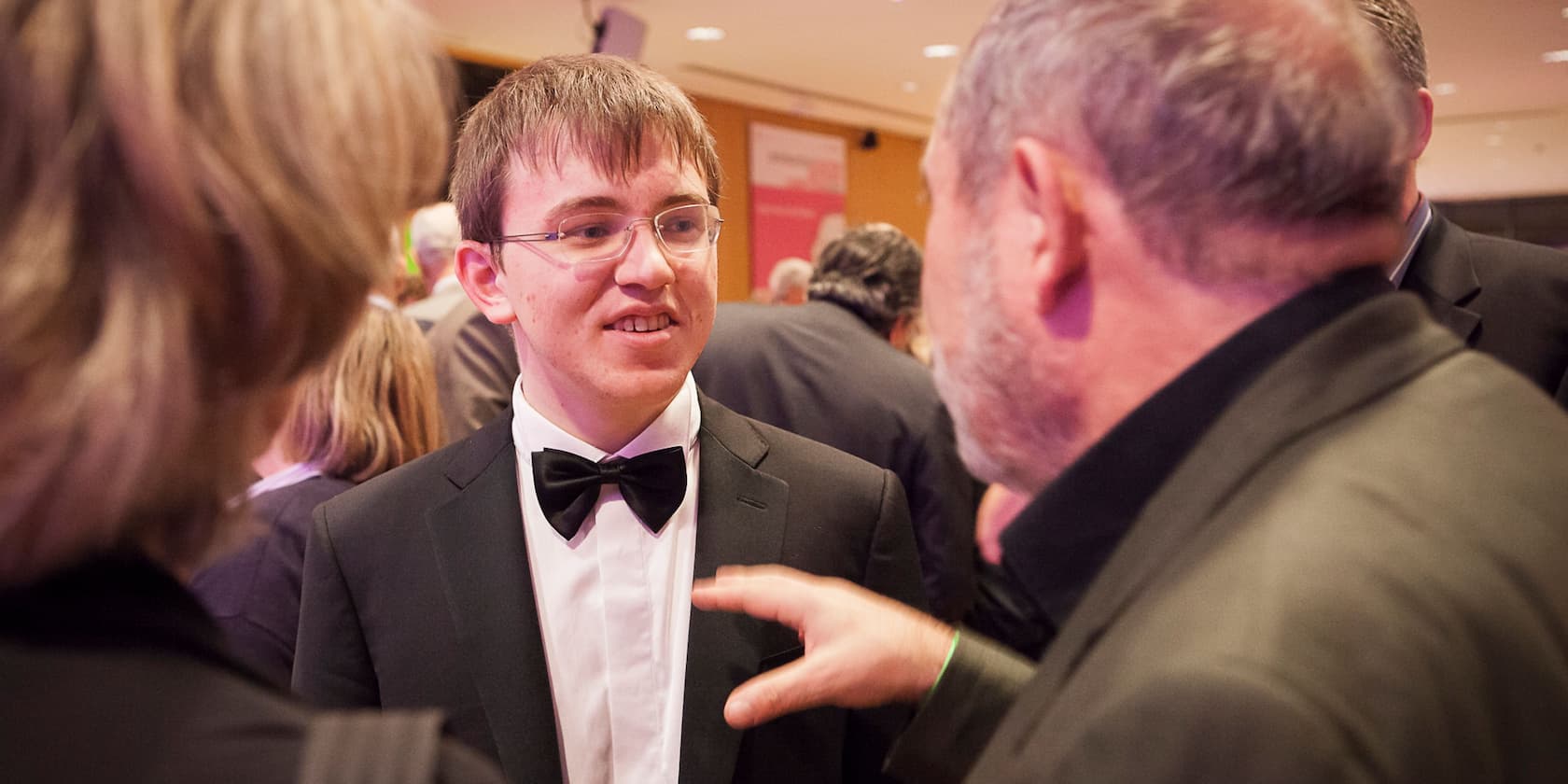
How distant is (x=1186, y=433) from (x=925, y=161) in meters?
0.40

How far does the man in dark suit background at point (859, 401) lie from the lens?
3162 millimetres

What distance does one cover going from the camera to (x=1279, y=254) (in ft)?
2.84

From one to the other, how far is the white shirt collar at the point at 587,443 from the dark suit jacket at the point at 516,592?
0.02 meters

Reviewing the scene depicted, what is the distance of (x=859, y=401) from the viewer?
3180mm

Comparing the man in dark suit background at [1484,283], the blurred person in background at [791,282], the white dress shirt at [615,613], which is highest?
the man in dark suit background at [1484,283]

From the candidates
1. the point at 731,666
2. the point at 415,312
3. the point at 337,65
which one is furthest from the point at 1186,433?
the point at 415,312

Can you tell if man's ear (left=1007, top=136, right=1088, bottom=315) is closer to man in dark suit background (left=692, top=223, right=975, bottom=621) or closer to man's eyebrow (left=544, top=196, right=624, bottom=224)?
man's eyebrow (left=544, top=196, right=624, bottom=224)

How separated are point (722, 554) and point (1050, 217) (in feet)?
2.40

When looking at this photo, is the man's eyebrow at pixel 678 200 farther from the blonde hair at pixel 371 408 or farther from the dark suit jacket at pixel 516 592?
the blonde hair at pixel 371 408

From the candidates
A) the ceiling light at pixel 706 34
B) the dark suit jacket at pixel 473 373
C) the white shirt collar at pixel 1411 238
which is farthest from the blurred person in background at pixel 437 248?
the ceiling light at pixel 706 34

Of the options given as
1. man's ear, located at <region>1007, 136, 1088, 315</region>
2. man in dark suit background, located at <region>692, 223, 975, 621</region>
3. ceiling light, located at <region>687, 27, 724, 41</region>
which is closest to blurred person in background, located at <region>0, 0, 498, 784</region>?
man's ear, located at <region>1007, 136, 1088, 315</region>

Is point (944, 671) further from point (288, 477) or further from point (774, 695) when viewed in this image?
point (288, 477)

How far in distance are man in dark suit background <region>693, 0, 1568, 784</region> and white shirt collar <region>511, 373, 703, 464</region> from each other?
1.80 ft

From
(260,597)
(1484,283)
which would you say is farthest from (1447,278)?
(260,597)
